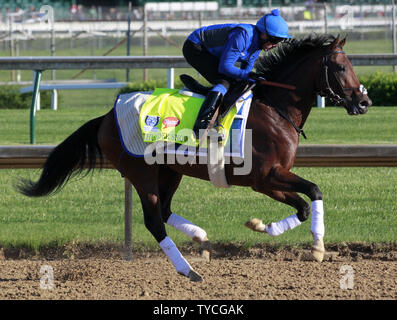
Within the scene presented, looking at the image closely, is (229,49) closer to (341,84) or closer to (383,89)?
(341,84)

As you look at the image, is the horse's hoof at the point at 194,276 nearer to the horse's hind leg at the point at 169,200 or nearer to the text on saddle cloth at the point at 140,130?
the horse's hind leg at the point at 169,200

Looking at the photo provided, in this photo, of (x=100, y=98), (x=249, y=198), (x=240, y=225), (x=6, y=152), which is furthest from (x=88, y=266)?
(x=100, y=98)

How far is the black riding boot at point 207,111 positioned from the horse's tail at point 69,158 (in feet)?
2.88

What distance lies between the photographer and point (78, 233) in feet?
20.9

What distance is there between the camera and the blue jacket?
204 inches

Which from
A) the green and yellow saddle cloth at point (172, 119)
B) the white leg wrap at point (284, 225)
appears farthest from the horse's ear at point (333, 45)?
the white leg wrap at point (284, 225)

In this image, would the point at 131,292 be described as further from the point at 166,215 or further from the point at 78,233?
the point at 78,233

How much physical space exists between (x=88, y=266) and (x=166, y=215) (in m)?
0.68

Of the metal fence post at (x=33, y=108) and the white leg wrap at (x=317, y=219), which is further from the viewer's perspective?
the metal fence post at (x=33, y=108)

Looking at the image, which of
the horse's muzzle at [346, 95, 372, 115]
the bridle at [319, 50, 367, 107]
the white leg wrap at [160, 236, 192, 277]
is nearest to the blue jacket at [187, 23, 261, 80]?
the bridle at [319, 50, 367, 107]

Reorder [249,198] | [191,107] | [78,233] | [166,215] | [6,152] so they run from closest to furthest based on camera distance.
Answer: [191,107] → [166,215] → [6,152] → [78,233] → [249,198]

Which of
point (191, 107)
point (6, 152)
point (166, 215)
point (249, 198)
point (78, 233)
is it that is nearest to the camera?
point (191, 107)

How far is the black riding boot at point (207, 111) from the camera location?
5105 mm

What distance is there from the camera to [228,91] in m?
5.25
